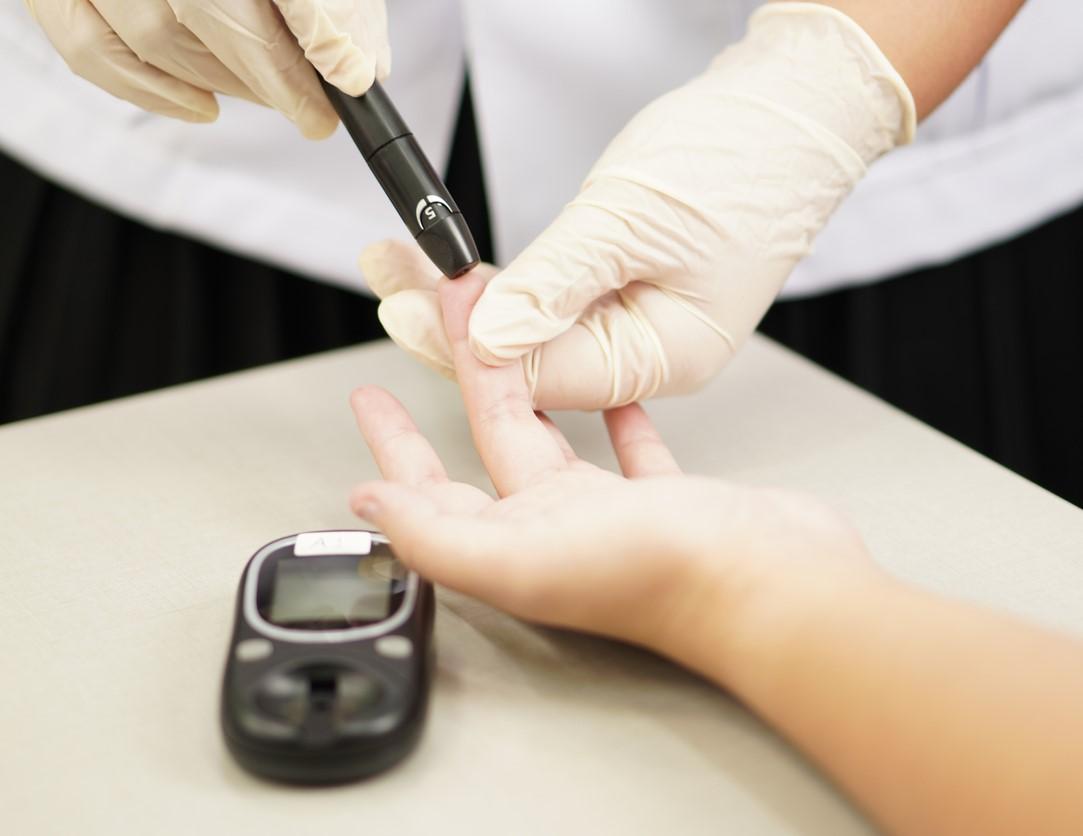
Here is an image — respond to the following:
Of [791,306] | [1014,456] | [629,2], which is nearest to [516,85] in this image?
[629,2]

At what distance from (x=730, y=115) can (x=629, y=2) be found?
217 mm

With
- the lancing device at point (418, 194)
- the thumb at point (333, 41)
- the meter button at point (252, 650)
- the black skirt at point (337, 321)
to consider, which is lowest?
the black skirt at point (337, 321)

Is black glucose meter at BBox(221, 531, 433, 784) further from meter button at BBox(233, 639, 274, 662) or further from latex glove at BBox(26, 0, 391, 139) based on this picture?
latex glove at BBox(26, 0, 391, 139)

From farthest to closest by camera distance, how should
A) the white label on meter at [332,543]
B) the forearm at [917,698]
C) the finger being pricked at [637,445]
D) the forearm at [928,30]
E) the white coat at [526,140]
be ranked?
the white coat at [526,140], the forearm at [928,30], the finger being pricked at [637,445], the white label on meter at [332,543], the forearm at [917,698]

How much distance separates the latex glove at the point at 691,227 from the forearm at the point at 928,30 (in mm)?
21

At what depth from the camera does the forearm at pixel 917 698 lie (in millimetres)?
326

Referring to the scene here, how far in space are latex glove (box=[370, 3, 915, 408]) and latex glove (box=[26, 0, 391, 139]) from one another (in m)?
0.11

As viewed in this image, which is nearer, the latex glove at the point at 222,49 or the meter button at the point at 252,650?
the meter button at the point at 252,650

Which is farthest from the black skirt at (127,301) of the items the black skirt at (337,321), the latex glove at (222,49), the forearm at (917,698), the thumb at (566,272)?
the forearm at (917,698)

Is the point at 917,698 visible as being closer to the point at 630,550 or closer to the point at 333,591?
the point at 630,550

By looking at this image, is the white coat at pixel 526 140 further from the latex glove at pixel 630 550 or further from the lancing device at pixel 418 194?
the latex glove at pixel 630 550

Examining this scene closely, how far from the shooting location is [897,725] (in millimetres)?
352

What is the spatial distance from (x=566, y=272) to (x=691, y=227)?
3.4 inches

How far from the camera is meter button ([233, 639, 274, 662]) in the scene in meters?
0.38
